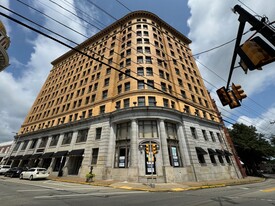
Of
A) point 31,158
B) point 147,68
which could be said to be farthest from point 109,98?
point 31,158

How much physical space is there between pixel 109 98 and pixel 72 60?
27796mm

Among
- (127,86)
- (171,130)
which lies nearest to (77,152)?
Answer: (127,86)

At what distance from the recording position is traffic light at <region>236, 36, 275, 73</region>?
15.8ft

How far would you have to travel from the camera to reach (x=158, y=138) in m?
22.8

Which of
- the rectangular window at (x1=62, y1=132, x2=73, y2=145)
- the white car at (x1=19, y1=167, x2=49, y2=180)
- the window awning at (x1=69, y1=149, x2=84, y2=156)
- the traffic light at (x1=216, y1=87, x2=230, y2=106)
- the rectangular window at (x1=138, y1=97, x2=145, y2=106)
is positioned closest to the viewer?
the traffic light at (x1=216, y1=87, x2=230, y2=106)

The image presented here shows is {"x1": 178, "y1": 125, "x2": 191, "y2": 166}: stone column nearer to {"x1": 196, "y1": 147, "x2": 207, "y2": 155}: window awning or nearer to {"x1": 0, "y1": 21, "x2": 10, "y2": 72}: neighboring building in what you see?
{"x1": 196, "y1": 147, "x2": 207, "y2": 155}: window awning

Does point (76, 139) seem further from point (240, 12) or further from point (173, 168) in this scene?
point (240, 12)

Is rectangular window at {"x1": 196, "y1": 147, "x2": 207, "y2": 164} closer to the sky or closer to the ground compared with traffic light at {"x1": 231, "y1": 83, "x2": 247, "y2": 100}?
closer to the sky

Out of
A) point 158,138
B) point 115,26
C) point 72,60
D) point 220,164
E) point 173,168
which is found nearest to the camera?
point 173,168

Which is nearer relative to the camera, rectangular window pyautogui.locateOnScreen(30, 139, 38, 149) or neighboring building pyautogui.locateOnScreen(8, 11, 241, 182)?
neighboring building pyautogui.locateOnScreen(8, 11, 241, 182)

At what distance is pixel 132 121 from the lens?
23438 millimetres

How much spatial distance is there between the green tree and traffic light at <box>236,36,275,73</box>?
136 ft

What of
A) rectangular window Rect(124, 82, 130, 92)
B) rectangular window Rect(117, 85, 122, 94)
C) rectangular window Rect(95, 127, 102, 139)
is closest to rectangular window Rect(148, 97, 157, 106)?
rectangular window Rect(124, 82, 130, 92)

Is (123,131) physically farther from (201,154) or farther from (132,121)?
(201,154)
